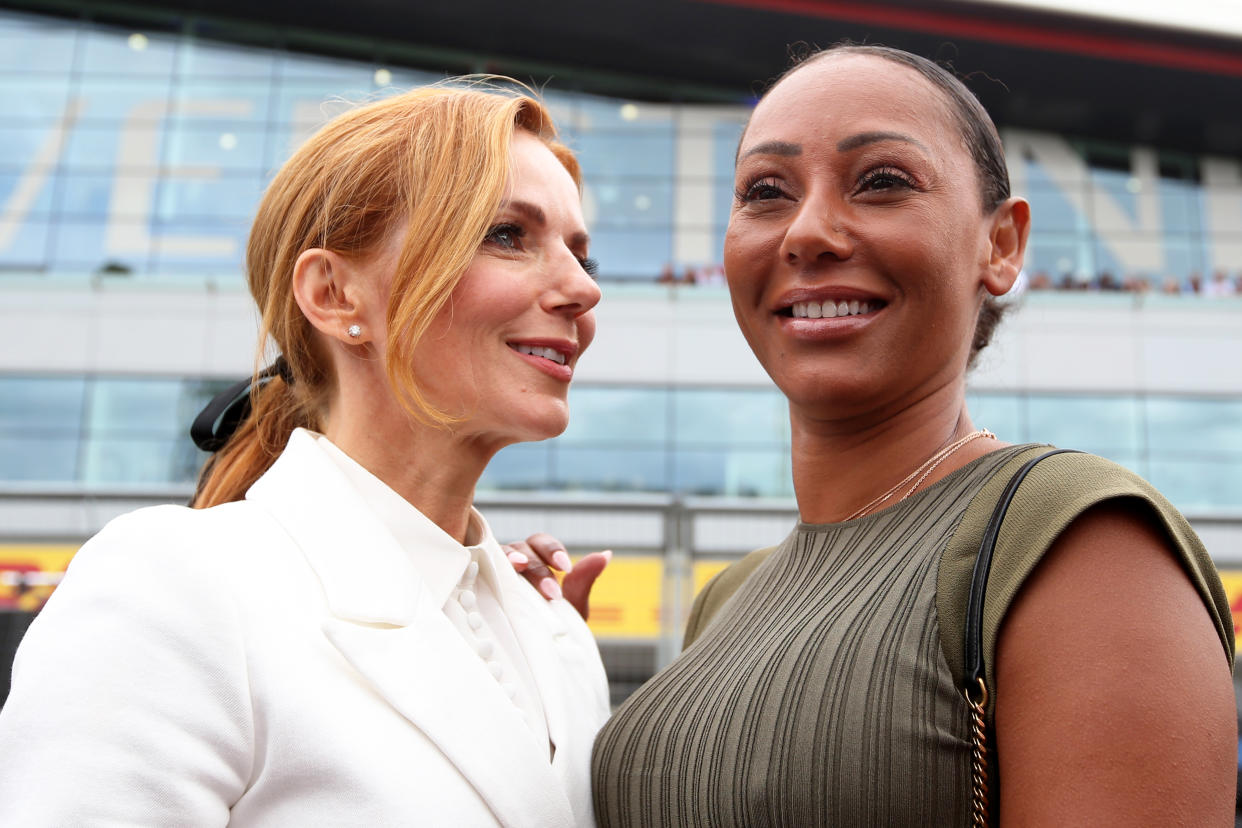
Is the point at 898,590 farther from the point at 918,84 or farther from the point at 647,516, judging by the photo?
the point at 647,516

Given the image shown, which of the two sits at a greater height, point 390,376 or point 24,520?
point 390,376

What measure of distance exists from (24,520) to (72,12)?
62.4 ft

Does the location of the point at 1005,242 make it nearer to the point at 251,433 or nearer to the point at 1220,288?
the point at 251,433

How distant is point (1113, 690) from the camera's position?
1.32 metres

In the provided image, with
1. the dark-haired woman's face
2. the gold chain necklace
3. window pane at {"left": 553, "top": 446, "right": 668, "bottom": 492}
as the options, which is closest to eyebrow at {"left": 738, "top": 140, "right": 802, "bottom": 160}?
the dark-haired woman's face

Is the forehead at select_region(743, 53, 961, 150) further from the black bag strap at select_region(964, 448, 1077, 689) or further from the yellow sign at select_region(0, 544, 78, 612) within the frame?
the yellow sign at select_region(0, 544, 78, 612)

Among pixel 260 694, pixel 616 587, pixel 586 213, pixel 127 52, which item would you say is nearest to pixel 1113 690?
pixel 260 694

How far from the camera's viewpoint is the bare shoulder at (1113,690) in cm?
129

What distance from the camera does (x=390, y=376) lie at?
2.13 meters

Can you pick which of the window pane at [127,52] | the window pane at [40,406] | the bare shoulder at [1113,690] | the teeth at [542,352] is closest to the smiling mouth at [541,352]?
the teeth at [542,352]

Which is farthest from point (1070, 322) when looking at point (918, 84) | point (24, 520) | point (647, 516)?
point (918, 84)

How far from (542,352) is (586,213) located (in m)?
18.3

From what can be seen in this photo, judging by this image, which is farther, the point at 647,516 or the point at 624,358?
the point at 624,358

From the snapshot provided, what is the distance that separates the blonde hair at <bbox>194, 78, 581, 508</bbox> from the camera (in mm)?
2137
